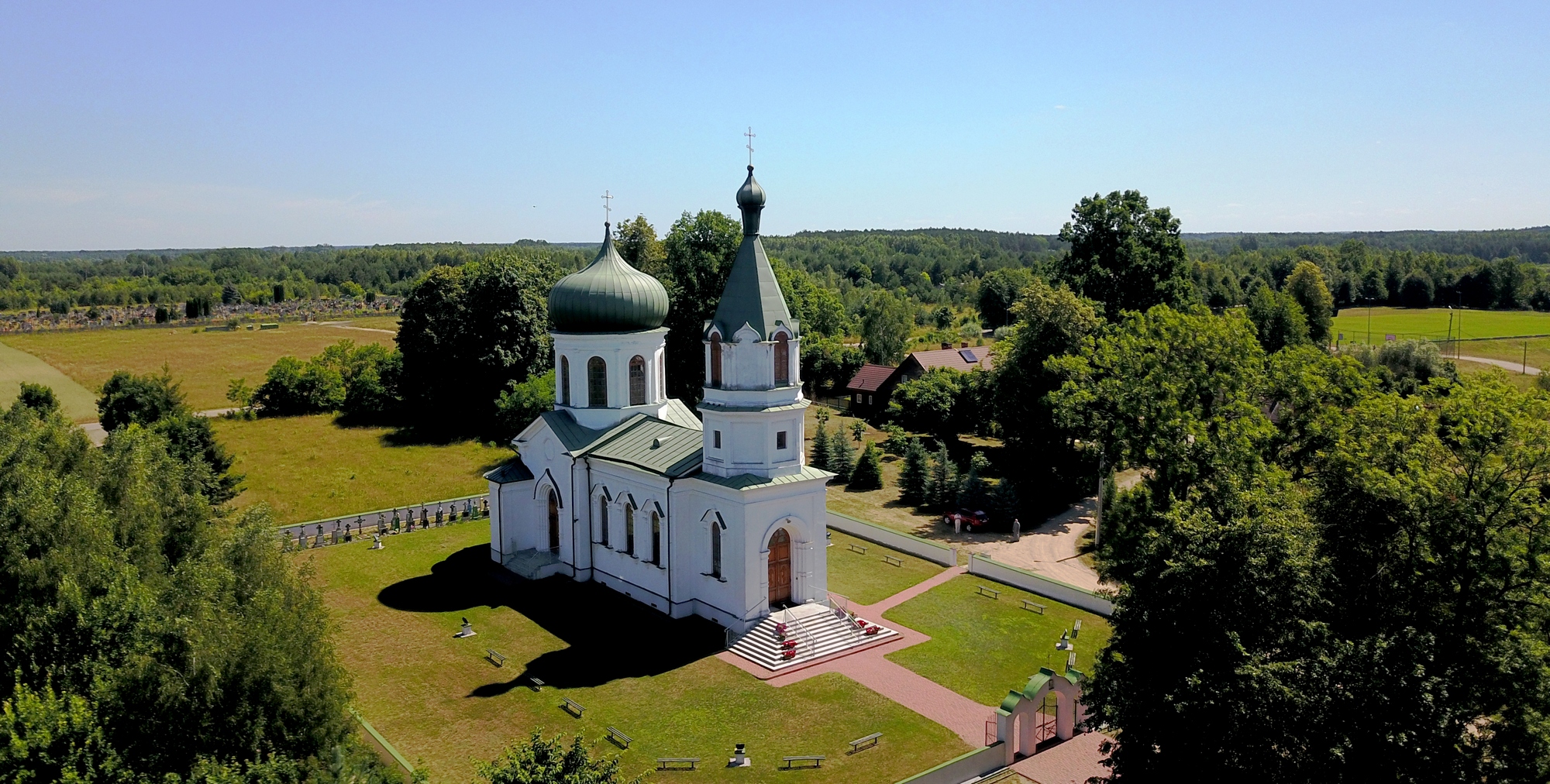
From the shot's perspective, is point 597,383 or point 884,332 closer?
point 597,383

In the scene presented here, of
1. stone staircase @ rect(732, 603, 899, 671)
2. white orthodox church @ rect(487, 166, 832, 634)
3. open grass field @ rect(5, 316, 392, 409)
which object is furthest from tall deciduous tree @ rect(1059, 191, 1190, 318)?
open grass field @ rect(5, 316, 392, 409)

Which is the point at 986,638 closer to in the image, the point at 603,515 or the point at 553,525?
the point at 603,515

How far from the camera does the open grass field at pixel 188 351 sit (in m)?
75.4

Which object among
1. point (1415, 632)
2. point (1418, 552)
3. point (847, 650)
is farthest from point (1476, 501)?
point (847, 650)

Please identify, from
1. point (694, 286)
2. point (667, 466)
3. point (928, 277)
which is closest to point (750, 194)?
point (667, 466)

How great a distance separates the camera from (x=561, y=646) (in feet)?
82.1

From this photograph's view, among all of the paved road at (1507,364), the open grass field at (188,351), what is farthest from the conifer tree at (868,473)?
the open grass field at (188,351)

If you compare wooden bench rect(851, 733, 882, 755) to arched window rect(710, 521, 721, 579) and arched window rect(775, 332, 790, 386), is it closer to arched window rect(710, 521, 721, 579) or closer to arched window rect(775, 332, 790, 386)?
arched window rect(710, 521, 721, 579)

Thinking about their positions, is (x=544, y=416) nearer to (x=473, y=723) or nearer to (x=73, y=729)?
(x=473, y=723)

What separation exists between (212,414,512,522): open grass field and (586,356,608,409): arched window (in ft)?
43.6

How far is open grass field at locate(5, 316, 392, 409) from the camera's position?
75.4m

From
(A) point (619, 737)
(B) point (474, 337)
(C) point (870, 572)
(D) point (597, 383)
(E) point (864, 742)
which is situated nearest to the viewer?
(E) point (864, 742)

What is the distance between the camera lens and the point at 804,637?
2427cm

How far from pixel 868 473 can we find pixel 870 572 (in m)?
10.8
